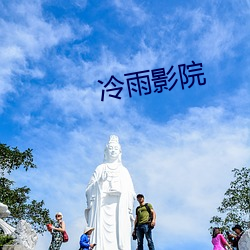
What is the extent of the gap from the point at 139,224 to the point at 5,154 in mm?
12655

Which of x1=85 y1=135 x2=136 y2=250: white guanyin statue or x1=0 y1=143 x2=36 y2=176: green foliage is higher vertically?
x1=0 y1=143 x2=36 y2=176: green foliage

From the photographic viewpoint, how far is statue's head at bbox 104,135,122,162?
14852mm

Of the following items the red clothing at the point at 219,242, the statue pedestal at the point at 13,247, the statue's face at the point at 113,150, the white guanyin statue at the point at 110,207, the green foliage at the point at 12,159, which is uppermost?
the green foliage at the point at 12,159

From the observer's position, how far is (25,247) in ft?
36.2

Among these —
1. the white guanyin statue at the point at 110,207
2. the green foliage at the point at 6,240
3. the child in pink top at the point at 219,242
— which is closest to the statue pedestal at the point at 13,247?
the green foliage at the point at 6,240

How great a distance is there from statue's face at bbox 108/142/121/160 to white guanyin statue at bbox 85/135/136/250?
310 mm

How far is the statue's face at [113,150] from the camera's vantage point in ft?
48.7

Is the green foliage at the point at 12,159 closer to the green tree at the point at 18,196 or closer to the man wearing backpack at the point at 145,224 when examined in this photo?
the green tree at the point at 18,196

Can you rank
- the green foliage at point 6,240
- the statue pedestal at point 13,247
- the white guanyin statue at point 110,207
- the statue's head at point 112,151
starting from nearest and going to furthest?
the statue pedestal at point 13,247 → the green foliage at point 6,240 → the white guanyin statue at point 110,207 → the statue's head at point 112,151

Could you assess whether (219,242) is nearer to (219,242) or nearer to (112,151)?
(219,242)

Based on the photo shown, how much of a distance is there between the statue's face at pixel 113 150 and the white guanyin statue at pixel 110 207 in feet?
1.02

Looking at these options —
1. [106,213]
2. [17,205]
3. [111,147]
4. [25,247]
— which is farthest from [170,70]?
[17,205]

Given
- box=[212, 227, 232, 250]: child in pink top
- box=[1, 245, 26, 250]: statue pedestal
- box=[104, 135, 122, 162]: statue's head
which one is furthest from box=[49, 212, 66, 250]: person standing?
box=[104, 135, 122, 162]: statue's head

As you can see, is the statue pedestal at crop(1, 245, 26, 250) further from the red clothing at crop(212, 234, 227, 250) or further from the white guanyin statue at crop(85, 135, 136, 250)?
the red clothing at crop(212, 234, 227, 250)
